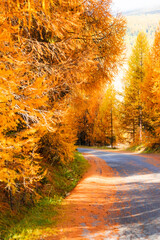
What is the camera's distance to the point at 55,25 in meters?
4.71

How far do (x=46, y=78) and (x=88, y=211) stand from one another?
13.1 ft

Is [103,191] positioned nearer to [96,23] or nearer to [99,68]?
[99,68]

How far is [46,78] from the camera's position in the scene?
712 centimetres

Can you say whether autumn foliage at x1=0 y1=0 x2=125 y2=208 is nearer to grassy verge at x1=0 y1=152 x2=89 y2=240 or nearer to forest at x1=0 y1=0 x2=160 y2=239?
forest at x1=0 y1=0 x2=160 y2=239

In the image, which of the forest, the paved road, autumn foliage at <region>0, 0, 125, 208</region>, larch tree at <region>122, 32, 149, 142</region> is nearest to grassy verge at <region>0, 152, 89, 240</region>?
the forest

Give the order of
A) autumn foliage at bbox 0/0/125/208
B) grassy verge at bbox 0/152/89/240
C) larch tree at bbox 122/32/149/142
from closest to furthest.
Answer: grassy verge at bbox 0/152/89/240, autumn foliage at bbox 0/0/125/208, larch tree at bbox 122/32/149/142

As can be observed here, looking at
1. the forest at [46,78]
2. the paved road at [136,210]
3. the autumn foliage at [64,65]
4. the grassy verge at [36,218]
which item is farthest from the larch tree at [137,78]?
the grassy verge at [36,218]

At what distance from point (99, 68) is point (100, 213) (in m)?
6.28

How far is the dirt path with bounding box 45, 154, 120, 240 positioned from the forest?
2.79ft

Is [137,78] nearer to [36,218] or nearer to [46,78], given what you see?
[46,78]

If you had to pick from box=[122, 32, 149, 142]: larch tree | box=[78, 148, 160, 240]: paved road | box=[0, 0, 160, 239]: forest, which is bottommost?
box=[78, 148, 160, 240]: paved road

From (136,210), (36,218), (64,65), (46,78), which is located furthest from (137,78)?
(36,218)

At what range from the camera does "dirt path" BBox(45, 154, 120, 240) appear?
456 centimetres

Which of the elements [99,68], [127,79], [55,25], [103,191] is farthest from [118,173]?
[127,79]
